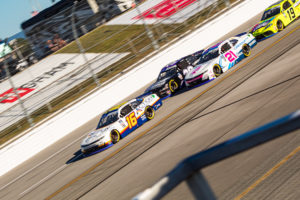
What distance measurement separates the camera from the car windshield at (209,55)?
1631cm

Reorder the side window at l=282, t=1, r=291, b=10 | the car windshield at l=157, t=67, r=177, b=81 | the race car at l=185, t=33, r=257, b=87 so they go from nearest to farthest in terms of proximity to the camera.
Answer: the race car at l=185, t=33, r=257, b=87
the car windshield at l=157, t=67, r=177, b=81
the side window at l=282, t=1, r=291, b=10

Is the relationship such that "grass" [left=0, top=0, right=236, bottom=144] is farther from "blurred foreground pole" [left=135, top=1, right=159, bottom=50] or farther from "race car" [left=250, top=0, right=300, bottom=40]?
"race car" [left=250, top=0, right=300, bottom=40]

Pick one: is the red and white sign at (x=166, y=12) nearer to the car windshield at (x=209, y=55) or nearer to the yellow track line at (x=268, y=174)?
the car windshield at (x=209, y=55)

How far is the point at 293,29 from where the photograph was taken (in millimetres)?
17672

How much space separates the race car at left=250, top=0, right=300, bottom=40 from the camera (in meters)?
18.5

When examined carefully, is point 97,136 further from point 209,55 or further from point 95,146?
point 209,55

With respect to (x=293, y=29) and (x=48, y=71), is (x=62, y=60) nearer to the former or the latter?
(x=48, y=71)

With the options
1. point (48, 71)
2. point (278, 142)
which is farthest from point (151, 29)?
point (278, 142)

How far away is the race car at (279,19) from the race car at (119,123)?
23.5ft

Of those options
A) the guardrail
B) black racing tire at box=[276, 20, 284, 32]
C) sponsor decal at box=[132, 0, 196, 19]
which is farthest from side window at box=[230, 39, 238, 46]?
the guardrail

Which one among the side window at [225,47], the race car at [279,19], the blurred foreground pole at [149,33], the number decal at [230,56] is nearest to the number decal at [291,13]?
the race car at [279,19]

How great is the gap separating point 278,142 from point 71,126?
1282 cm

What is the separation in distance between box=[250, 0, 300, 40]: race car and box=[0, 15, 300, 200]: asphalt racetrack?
2.05 metres

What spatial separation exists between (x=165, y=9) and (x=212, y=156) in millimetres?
26882
